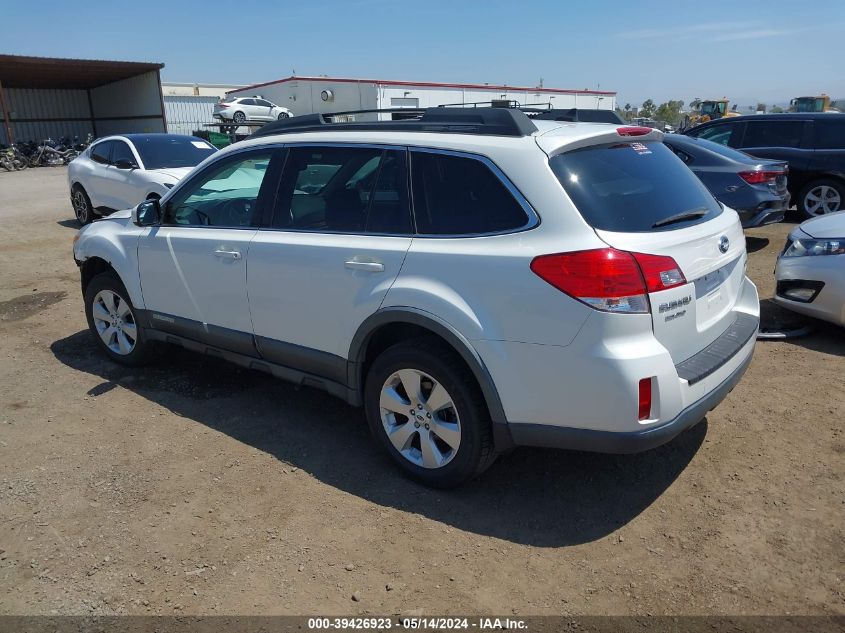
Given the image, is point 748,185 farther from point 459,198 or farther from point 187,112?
point 187,112

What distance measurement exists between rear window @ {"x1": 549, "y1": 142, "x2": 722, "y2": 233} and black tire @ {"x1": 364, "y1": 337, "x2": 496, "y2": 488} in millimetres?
959

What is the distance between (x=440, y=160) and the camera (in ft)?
11.1

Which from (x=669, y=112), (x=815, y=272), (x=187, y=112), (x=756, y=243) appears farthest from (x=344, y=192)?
(x=669, y=112)

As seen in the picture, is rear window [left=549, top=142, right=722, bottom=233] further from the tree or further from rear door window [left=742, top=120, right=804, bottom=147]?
the tree

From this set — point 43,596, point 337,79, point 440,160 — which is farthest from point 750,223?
point 337,79

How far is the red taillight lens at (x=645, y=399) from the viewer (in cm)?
281

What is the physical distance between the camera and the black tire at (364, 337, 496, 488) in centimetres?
321

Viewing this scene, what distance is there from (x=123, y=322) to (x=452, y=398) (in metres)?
3.22

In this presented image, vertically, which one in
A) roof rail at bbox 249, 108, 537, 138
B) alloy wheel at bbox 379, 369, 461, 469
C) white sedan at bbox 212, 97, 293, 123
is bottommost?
alloy wheel at bbox 379, 369, 461, 469

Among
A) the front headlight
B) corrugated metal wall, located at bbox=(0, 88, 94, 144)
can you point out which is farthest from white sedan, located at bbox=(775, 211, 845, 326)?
corrugated metal wall, located at bbox=(0, 88, 94, 144)

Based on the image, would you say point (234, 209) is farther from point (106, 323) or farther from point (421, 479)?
point (421, 479)

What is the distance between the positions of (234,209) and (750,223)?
7002 millimetres

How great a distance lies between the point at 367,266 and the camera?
3473mm


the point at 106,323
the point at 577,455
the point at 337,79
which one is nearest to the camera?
the point at 577,455
